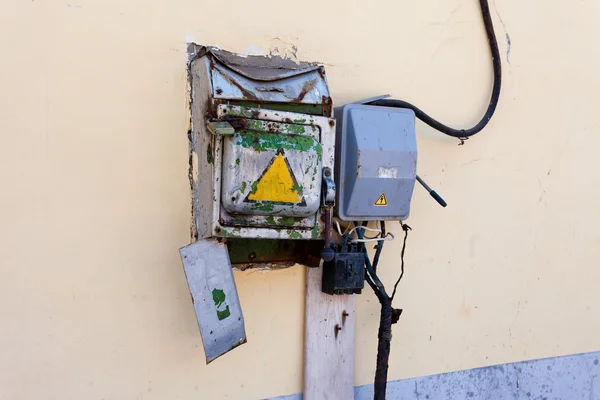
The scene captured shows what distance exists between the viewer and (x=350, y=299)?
5.56ft

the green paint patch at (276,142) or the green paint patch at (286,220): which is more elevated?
the green paint patch at (276,142)

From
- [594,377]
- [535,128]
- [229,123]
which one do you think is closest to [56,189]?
[229,123]

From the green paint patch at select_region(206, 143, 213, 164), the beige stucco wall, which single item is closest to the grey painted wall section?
the beige stucco wall

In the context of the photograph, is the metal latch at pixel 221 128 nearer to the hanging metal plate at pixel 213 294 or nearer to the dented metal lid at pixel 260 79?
the dented metal lid at pixel 260 79

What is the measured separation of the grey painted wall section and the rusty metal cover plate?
2.10 feet

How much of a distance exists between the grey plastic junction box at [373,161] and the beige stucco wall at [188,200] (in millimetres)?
150

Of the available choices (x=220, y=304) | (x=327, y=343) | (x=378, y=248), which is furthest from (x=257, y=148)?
(x=327, y=343)

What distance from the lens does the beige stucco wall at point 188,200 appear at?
4.23 feet

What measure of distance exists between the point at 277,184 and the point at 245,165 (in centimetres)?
9

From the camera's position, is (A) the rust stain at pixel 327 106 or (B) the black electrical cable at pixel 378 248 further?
(B) the black electrical cable at pixel 378 248

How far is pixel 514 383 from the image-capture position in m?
2.05

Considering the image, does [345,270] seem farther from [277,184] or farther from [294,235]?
[277,184]

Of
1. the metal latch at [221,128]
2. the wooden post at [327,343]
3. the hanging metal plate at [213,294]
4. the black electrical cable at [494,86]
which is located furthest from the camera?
the black electrical cable at [494,86]

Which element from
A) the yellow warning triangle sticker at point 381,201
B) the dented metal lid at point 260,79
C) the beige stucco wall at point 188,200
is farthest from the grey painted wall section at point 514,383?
the dented metal lid at point 260,79
